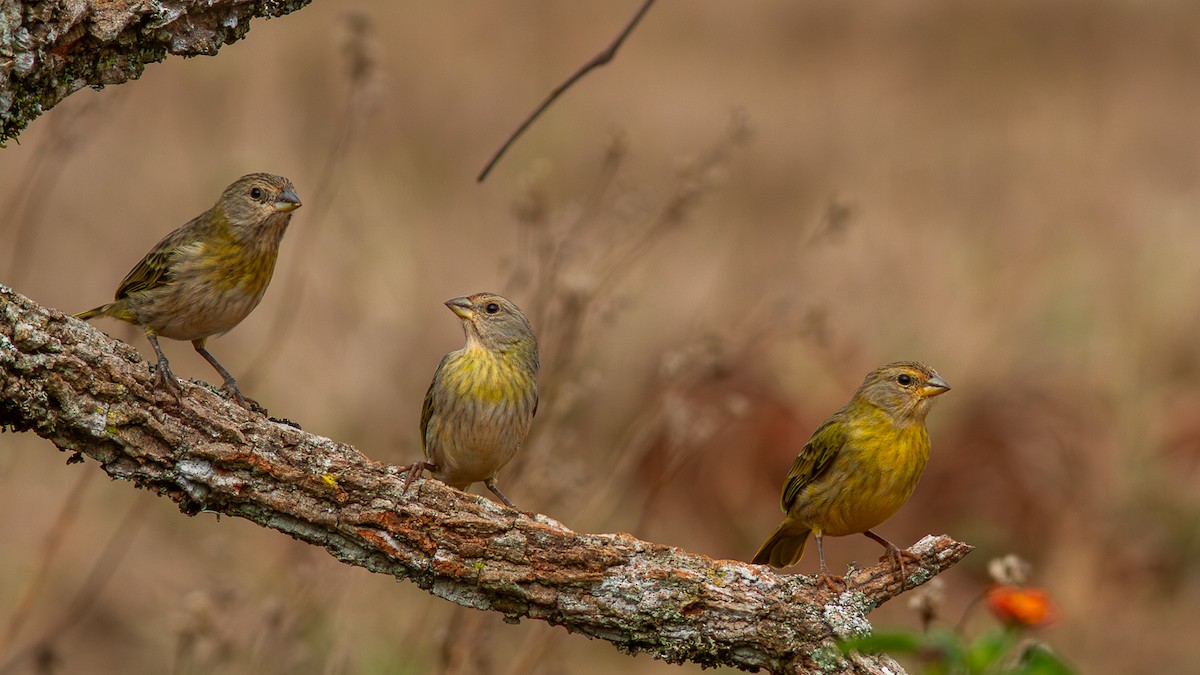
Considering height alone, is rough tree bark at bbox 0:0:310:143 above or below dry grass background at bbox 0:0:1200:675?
below

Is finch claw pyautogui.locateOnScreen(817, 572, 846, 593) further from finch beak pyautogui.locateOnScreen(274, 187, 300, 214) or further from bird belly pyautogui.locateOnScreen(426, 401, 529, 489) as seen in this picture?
finch beak pyautogui.locateOnScreen(274, 187, 300, 214)

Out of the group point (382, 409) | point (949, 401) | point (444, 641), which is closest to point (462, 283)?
point (382, 409)

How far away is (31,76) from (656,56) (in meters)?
13.4

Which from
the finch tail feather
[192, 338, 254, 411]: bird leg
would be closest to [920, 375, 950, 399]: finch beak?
the finch tail feather

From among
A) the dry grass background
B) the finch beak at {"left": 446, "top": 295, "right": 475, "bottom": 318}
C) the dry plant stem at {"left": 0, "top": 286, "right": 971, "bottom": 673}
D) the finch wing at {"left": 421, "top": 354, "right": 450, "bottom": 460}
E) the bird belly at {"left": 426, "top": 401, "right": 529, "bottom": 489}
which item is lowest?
the dry plant stem at {"left": 0, "top": 286, "right": 971, "bottom": 673}

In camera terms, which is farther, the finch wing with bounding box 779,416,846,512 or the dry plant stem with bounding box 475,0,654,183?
the finch wing with bounding box 779,416,846,512

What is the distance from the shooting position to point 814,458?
583 centimetres

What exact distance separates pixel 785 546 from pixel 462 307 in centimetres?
173

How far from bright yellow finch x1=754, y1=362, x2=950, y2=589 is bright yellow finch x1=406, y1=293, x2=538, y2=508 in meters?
1.16

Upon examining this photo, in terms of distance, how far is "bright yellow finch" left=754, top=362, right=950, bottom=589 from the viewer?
5.66 meters

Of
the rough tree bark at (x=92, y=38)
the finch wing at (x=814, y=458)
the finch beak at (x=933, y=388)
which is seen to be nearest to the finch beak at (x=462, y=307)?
the finch wing at (x=814, y=458)

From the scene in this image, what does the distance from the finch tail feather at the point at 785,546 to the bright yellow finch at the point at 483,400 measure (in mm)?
1153

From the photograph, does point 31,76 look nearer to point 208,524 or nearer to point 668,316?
point 208,524

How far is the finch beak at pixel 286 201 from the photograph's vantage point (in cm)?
548
